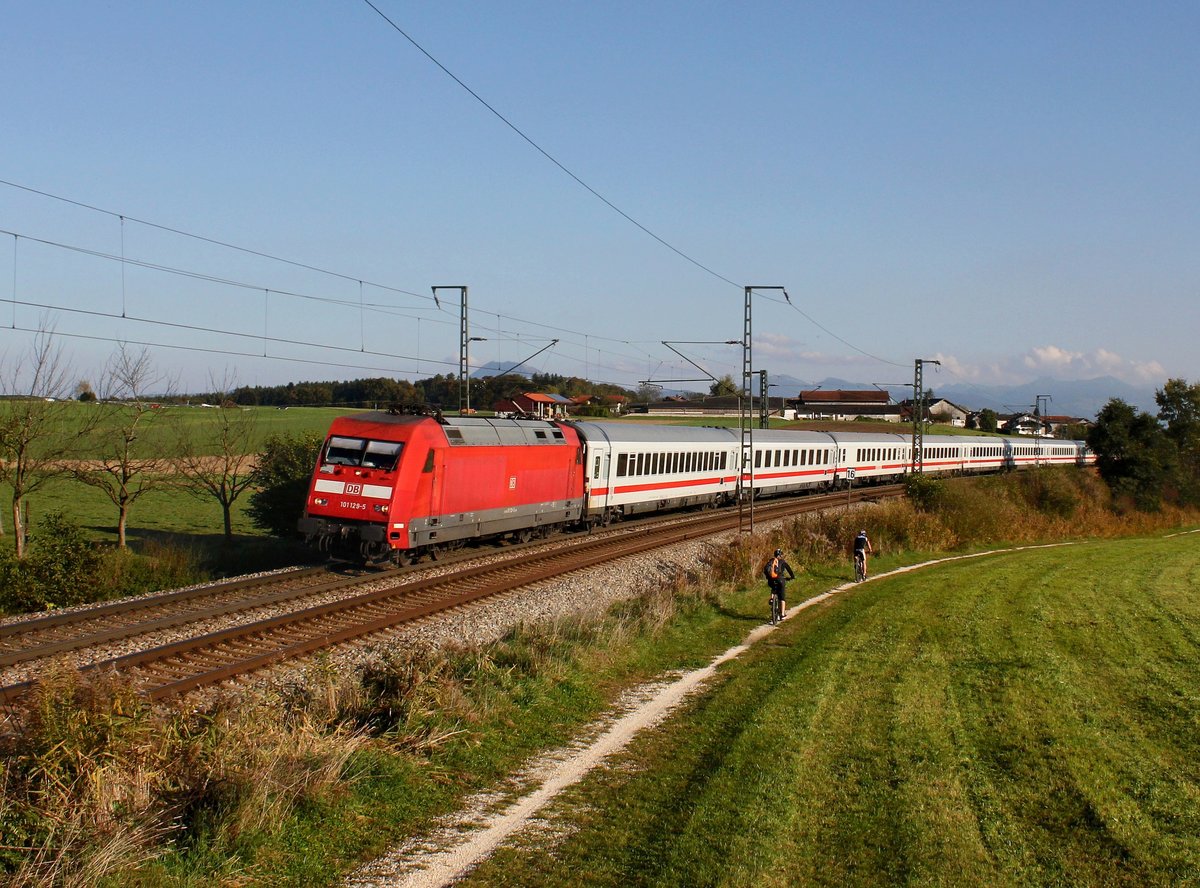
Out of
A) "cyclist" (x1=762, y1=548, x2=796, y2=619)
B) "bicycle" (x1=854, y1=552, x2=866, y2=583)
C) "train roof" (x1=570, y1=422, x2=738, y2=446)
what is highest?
"train roof" (x1=570, y1=422, x2=738, y2=446)

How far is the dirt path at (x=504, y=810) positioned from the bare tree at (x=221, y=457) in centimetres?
2443

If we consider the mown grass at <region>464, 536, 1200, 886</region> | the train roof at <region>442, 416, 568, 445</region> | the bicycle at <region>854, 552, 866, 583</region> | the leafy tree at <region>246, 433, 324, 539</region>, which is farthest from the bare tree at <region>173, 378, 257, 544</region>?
the mown grass at <region>464, 536, 1200, 886</region>

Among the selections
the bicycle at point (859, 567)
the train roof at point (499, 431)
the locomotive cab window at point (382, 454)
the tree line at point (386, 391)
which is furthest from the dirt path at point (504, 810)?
the tree line at point (386, 391)

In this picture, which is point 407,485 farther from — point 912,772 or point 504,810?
point 912,772

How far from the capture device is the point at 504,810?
28.8 feet

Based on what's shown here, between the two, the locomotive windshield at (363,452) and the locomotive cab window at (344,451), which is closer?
the locomotive windshield at (363,452)

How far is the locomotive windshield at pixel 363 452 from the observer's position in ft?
69.8

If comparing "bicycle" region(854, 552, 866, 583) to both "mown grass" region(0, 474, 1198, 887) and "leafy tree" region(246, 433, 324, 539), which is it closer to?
"mown grass" region(0, 474, 1198, 887)

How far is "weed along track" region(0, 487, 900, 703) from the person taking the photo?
13.3 m

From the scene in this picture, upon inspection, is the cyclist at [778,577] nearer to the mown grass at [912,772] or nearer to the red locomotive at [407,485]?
the mown grass at [912,772]

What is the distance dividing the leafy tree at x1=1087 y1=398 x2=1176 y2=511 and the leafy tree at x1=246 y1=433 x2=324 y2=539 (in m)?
55.5

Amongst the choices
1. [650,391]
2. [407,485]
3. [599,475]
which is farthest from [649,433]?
[650,391]

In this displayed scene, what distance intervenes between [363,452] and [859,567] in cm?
1295

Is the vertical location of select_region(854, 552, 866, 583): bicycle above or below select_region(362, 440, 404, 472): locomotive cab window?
below
